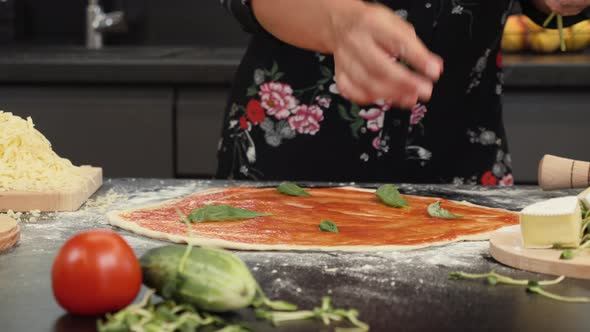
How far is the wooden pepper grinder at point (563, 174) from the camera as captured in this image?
1.64 m

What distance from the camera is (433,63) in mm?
1120

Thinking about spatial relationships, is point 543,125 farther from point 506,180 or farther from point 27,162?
point 27,162

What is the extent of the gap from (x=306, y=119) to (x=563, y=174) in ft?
1.77

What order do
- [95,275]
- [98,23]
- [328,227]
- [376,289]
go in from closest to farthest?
[95,275]
[376,289]
[328,227]
[98,23]

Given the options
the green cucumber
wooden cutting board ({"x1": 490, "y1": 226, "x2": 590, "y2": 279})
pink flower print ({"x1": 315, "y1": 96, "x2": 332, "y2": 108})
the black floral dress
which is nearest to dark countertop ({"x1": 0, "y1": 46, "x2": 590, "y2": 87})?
the black floral dress

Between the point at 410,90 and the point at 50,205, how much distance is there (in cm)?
69

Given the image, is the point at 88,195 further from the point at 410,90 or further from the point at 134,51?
the point at 134,51

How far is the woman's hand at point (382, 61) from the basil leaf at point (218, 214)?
0.35m

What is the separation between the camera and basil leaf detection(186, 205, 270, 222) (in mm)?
1461

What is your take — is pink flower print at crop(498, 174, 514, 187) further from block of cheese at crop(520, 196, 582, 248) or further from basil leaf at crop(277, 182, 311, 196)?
block of cheese at crop(520, 196, 582, 248)

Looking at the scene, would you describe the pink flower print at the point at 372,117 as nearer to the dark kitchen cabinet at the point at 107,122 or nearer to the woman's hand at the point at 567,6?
the woman's hand at the point at 567,6

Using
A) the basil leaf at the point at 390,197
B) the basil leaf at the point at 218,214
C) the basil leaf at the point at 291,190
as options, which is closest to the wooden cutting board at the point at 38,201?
the basil leaf at the point at 218,214

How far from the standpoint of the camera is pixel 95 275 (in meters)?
0.94

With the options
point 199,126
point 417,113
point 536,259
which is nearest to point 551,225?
point 536,259
